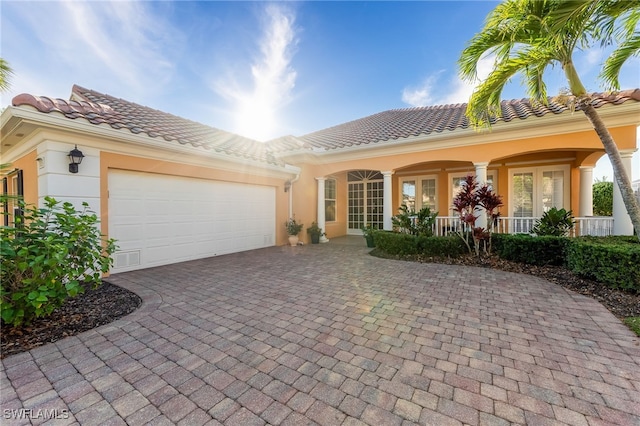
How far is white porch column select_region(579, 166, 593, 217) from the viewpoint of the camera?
27.5 feet

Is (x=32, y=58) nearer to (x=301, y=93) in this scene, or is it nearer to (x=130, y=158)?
(x=130, y=158)

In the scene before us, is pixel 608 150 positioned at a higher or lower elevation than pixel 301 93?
lower

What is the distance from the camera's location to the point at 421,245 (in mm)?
7496

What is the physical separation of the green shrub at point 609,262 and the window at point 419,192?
614 centimetres

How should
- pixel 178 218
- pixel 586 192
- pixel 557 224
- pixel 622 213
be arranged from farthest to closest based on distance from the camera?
pixel 586 192, pixel 178 218, pixel 557 224, pixel 622 213

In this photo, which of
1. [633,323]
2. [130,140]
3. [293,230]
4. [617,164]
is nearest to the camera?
[633,323]

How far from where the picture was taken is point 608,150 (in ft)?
15.9

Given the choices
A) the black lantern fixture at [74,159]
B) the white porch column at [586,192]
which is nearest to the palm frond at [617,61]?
the white porch column at [586,192]

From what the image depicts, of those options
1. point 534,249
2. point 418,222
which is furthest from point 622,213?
point 418,222

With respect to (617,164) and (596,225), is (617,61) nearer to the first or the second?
(617,164)

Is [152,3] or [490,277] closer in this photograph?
[490,277]

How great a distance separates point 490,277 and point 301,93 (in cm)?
839

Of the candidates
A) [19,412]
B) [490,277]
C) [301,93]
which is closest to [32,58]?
[301,93]

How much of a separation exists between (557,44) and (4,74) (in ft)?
37.5
